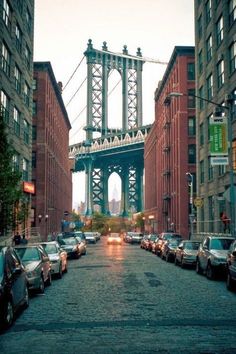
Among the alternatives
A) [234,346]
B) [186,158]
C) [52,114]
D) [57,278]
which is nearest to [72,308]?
[234,346]

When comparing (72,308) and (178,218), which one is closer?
(72,308)

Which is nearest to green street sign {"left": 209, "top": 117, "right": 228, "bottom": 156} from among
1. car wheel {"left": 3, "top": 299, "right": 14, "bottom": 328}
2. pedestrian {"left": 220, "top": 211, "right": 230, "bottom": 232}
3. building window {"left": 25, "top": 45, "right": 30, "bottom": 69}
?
pedestrian {"left": 220, "top": 211, "right": 230, "bottom": 232}

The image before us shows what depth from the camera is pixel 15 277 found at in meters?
10.0

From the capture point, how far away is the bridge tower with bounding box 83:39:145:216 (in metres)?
162

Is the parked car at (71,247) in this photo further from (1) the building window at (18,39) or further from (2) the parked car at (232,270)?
(2) the parked car at (232,270)

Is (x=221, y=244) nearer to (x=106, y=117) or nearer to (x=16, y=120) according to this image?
(x=16, y=120)

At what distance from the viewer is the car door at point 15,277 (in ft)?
31.6

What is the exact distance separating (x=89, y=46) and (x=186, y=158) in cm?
12925

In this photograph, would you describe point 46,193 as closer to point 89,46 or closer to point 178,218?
point 178,218

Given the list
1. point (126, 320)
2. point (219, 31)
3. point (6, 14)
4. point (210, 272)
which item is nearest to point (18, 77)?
point (6, 14)

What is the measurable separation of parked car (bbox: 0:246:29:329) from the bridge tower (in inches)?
5447

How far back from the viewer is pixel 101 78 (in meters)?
183

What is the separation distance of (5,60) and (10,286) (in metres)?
28.2

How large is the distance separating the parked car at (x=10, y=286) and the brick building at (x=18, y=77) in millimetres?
19978
